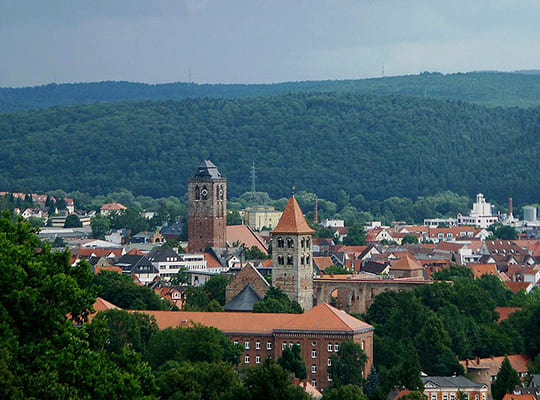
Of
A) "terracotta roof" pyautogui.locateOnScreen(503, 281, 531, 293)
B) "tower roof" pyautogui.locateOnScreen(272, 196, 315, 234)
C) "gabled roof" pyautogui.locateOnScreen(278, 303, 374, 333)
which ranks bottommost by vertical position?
"terracotta roof" pyautogui.locateOnScreen(503, 281, 531, 293)

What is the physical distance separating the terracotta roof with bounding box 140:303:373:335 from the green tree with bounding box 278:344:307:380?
8.26 feet

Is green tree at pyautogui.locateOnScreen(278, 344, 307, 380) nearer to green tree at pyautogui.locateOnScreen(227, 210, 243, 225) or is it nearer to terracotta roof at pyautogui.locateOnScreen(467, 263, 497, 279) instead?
terracotta roof at pyautogui.locateOnScreen(467, 263, 497, 279)

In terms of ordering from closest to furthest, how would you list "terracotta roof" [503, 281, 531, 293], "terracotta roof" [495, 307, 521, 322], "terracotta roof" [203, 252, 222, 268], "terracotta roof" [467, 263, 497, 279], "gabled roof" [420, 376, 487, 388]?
"gabled roof" [420, 376, 487, 388] < "terracotta roof" [495, 307, 521, 322] < "terracotta roof" [503, 281, 531, 293] < "terracotta roof" [467, 263, 497, 279] < "terracotta roof" [203, 252, 222, 268]

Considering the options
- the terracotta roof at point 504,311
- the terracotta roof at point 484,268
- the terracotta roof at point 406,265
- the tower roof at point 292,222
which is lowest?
the terracotta roof at point 484,268

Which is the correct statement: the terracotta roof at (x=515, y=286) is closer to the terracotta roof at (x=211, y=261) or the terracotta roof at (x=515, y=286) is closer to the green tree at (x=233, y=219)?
the terracotta roof at (x=211, y=261)

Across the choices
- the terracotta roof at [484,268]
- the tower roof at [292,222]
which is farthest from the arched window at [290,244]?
the terracotta roof at [484,268]

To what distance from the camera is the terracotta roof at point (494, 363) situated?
83.9 meters

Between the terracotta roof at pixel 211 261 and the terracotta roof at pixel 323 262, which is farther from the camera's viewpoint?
the terracotta roof at pixel 211 261

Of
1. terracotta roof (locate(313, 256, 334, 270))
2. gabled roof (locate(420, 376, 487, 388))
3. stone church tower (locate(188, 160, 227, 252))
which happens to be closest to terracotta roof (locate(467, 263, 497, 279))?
terracotta roof (locate(313, 256, 334, 270))

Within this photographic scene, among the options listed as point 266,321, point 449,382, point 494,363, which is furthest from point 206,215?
point 449,382

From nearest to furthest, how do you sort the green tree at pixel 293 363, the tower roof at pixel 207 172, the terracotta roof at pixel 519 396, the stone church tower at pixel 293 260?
the terracotta roof at pixel 519 396
the green tree at pixel 293 363
the stone church tower at pixel 293 260
the tower roof at pixel 207 172

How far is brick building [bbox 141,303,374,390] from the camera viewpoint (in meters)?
84.0

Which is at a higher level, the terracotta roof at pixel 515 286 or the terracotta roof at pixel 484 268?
the terracotta roof at pixel 515 286

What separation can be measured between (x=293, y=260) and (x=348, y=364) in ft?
59.3
